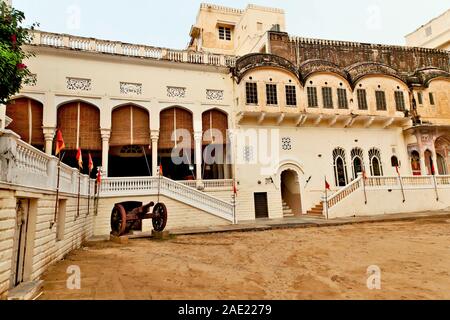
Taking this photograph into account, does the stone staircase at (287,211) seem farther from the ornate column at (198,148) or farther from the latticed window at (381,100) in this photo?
the latticed window at (381,100)

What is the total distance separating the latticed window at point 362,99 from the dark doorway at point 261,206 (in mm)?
10689

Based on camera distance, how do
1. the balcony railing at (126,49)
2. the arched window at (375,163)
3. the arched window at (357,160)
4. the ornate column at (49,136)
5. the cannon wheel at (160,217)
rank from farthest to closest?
the arched window at (375,163)
the arched window at (357,160)
the balcony railing at (126,49)
the ornate column at (49,136)
the cannon wheel at (160,217)

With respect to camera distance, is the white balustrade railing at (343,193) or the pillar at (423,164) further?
the pillar at (423,164)

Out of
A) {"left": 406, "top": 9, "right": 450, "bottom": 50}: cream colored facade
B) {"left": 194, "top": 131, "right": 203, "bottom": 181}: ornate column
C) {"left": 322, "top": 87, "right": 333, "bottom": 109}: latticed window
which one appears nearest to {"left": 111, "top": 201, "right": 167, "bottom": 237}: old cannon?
{"left": 194, "top": 131, "right": 203, "bottom": 181}: ornate column

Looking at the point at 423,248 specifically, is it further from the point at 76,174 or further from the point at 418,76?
the point at 418,76

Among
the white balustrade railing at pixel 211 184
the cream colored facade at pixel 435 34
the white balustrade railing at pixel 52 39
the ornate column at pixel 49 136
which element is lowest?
the white balustrade railing at pixel 211 184

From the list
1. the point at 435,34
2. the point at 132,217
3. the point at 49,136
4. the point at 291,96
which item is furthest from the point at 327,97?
the point at 49,136

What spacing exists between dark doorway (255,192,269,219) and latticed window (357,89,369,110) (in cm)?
1069

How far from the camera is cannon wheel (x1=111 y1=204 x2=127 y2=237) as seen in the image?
1188 cm

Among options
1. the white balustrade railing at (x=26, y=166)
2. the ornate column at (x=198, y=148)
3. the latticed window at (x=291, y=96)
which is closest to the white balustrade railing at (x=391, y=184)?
the latticed window at (x=291, y=96)

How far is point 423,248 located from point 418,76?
21.5 meters

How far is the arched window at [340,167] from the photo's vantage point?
2208 cm

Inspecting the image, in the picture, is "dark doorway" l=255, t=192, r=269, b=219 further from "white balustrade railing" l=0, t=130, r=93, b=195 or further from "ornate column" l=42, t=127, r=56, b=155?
"white balustrade railing" l=0, t=130, r=93, b=195

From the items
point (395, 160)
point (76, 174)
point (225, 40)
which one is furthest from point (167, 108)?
point (395, 160)
